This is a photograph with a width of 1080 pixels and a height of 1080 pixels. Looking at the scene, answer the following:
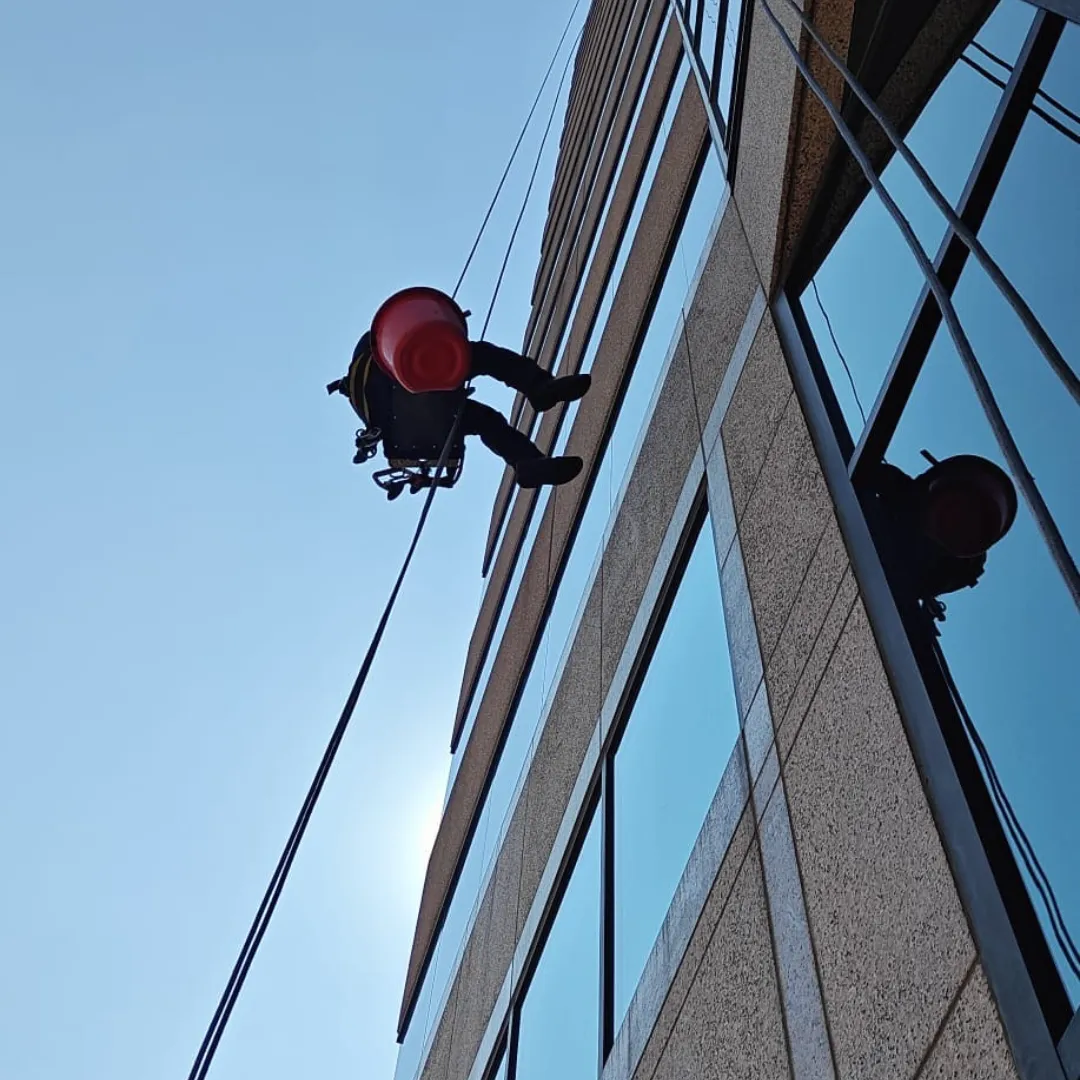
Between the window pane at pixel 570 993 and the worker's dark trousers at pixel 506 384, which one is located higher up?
the worker's dark trousers at pixel 506 384

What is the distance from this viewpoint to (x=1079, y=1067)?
66.0 inches

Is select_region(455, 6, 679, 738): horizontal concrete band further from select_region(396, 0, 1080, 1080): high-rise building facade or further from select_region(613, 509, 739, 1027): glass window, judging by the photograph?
select_region(613, 509, 739, 1027): glass window

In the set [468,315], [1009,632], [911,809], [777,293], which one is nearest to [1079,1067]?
[911,809]

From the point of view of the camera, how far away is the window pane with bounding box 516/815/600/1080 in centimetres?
445

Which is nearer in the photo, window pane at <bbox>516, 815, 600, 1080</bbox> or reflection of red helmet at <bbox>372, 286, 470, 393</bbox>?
window pane at <bbox>516, 815, 600, 1080</bbox>

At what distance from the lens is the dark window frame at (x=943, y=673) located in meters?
1.82

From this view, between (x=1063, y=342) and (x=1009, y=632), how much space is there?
52 cm

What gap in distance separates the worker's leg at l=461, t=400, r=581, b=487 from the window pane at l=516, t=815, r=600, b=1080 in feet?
5.59

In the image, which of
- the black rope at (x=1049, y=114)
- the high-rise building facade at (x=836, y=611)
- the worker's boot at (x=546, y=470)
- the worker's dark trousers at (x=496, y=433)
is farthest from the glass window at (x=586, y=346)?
the black rope at (x=1049, y=114)

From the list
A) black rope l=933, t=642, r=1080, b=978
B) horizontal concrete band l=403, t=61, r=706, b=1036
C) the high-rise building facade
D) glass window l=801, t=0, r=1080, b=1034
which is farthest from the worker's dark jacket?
black rope l=933, t=642, r=1080, b=978

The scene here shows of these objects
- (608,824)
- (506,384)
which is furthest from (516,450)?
(608,824)

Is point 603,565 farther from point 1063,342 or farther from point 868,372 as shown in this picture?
point 1063,342

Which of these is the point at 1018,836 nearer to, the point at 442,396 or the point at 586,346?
the point at 442,396

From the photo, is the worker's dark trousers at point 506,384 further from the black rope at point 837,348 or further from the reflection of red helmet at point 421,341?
the black rope at point 837,348
